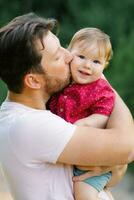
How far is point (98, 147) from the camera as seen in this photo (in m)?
2.42

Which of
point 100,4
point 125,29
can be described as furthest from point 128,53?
point 100,4

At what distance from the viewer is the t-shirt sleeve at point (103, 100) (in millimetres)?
2572

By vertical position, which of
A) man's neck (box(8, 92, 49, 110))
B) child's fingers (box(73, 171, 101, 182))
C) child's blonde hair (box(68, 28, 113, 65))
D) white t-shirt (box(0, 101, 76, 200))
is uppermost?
child's blonde hair (box(68, 28, 113, 65))

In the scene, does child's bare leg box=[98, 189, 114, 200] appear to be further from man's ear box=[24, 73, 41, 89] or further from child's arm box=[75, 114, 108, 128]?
man's ear box=[24, 73, 41, 89]

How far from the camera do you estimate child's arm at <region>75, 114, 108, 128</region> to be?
252cm

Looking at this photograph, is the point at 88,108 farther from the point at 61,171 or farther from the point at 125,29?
the point at 125,29

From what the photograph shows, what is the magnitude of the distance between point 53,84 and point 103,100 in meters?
0.19

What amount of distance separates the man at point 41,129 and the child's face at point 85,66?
6 centimetres

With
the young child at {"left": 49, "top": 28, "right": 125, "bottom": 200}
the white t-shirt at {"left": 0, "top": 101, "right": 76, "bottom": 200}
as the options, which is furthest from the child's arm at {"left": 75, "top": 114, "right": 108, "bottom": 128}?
the white t-shirt at {"left": 0, "top": 101, "right": 76, "bottom": 200}

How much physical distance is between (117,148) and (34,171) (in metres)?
0.28

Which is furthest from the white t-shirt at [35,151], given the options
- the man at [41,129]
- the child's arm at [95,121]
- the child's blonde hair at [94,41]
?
the child's blonde hair at [94,41]

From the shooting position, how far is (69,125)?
2.42 m

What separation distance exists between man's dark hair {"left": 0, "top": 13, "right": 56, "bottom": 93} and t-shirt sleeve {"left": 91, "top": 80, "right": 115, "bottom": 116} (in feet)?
0.81

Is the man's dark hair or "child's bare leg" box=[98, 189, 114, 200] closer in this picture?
the man's dark hair
